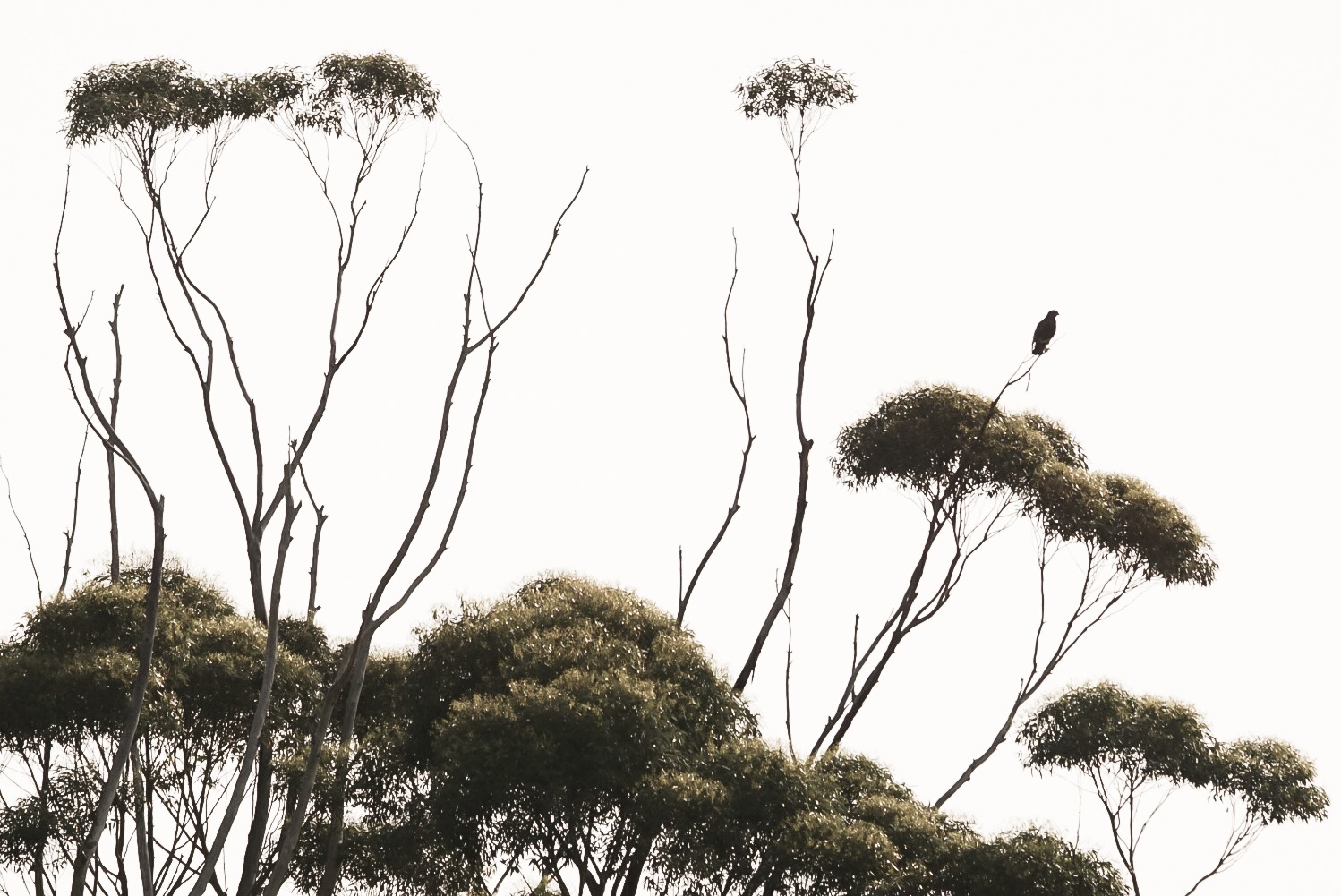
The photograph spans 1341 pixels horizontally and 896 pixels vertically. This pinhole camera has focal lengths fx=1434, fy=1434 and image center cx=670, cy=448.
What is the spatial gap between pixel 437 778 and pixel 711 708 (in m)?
2.66

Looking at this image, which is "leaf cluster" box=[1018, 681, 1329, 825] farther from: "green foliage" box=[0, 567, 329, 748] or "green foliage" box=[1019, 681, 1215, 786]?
"green foliage" box=[0, 567, 329, 748]

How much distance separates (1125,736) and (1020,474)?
323cm

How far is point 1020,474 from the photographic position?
1711cm

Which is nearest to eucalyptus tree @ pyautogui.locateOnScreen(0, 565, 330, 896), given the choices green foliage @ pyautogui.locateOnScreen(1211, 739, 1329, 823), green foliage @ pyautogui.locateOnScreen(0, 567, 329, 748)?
green foliage @ pyautogui.locateOnScreen(0, 567, 329, 748)

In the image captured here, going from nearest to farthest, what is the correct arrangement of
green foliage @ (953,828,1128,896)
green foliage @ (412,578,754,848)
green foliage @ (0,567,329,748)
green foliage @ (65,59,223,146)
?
green foliage @ (953,828,1128,896) < green foliage @ (412,578,754,848) < green foliage @ (0,567,329,748) < green foliage @ (65,59,223,146)

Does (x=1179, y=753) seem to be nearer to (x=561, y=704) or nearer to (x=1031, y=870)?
(x=1031, y=870)

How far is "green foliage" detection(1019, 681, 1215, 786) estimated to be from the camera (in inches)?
645

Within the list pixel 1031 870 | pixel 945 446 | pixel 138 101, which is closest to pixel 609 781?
pixel 1031 870

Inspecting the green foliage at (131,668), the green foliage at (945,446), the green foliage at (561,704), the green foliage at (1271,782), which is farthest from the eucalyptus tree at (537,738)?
the green foliage at (1271,782)

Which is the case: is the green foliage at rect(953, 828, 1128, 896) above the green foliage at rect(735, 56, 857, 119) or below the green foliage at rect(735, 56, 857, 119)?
below

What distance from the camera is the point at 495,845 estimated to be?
1330cm

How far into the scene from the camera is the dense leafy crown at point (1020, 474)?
17.1m

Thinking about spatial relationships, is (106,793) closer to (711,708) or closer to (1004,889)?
(711,708)

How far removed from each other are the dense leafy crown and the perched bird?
1.01 meters
